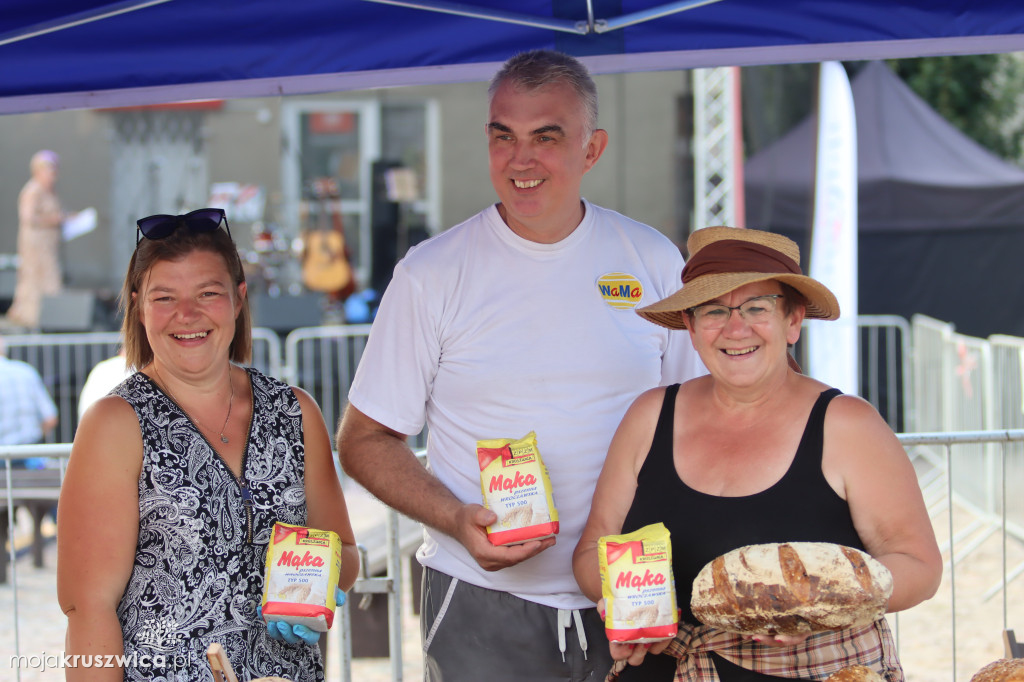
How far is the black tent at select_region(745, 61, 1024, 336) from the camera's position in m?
9.94

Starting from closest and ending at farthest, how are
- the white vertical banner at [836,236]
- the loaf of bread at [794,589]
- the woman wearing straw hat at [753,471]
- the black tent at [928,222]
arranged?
the loaf of bread at [794,589] < the woman wearing straw hat at [753,471] < the white vertical banner at [836,236] < the black tent at [928,222]

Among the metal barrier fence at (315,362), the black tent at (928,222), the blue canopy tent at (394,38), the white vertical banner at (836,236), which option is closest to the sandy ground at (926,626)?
the white vertical banner at (836,236)

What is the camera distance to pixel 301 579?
210 centimetres

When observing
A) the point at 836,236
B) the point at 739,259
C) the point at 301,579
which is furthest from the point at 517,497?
the point at 836,236

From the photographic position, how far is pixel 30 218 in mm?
11750

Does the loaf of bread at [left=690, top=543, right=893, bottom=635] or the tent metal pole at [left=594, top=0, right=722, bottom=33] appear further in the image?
the tent metal pole at [left=594, top=0, right=722, bottom=33]

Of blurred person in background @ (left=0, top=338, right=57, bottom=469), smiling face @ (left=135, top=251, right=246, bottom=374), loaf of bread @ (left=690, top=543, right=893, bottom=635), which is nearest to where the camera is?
loaf of bread @ (left=690, top=543, right=893, bottom=635)

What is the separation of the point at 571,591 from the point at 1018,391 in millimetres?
5595

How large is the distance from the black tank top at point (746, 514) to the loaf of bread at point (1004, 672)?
13.0 inches

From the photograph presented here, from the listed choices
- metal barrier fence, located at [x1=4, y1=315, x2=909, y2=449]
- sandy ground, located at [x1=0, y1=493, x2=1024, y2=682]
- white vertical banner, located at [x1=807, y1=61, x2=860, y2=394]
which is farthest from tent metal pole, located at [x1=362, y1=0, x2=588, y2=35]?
metal barrier fence, located at [x1=4, y1=315, x2=909, y2=449]

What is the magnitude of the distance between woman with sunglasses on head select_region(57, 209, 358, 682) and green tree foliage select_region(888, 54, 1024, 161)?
14066mm

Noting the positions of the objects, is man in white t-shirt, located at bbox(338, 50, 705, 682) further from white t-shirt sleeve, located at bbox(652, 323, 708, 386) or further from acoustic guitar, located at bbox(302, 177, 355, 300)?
acoustic guitar, located at bbox(302, 177, 355, 300)

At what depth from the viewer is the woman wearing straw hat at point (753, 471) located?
2.10m

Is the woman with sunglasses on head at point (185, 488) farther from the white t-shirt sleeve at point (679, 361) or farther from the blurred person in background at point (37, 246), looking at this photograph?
the blurred person in background at point (37, 246)
